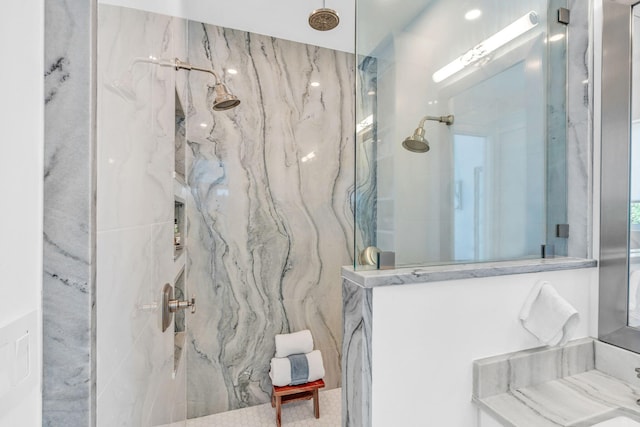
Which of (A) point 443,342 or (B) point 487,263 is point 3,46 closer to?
(A) point 443,342

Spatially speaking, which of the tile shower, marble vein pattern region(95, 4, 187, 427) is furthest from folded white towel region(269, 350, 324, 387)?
marble vein pattern region(95, 4, 187, 427)

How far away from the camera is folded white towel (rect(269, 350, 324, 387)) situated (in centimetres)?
204

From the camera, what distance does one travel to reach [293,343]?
216 cm

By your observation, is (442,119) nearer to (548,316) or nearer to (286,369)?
(548,316)

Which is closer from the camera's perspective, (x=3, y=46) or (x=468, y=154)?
(x=3, y=46)

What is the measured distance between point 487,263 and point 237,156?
1678 millimetres

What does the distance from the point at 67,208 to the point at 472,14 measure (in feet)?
5.14

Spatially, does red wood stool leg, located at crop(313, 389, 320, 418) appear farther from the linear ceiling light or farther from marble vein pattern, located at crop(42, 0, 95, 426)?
the linear ceiling light

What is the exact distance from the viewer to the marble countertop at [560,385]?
925 mm

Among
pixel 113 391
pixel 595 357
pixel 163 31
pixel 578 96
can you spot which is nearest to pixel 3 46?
pixel 113 391

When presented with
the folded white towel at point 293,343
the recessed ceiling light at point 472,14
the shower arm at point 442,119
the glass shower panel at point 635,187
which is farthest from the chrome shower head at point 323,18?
the folded white towel at point 293,343

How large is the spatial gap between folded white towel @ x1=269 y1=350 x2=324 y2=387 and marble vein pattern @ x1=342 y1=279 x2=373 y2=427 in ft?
3.84

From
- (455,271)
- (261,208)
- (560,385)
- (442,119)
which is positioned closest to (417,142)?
(442,119)

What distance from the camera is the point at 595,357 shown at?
3.87 ft
